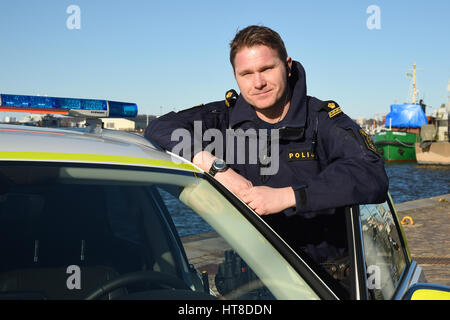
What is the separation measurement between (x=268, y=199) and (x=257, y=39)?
32.6 inches

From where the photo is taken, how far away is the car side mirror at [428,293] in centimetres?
180

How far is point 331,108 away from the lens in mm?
2457

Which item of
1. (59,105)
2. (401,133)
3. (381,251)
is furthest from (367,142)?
(401,133)

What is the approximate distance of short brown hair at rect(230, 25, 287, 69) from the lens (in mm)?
2484

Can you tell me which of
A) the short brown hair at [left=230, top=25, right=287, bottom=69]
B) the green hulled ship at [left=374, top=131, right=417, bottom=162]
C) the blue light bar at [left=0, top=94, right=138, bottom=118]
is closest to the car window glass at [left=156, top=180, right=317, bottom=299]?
the short brown hair at [left=230, top=25, right=287, bottom=69]

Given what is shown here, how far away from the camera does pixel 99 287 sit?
183 cm

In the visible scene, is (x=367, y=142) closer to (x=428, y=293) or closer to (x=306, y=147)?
(x=306, y=147)

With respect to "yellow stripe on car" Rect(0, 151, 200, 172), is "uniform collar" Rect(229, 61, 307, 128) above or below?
above

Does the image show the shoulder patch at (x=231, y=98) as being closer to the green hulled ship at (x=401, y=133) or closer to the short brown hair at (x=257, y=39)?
the short brown hair at (x=257, y=39)

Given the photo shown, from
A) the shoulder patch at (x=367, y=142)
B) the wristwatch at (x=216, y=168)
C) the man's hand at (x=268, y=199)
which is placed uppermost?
the shoulder patch at (x=367, y=142)

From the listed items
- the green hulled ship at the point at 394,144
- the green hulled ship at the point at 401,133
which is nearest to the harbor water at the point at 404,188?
the green hulled ship at the point at 394,144

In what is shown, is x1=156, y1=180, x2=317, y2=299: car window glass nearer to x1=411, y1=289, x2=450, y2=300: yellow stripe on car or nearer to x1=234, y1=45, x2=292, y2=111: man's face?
x1=411, y1=289, x2=450, y2=300: yellow stripe on car

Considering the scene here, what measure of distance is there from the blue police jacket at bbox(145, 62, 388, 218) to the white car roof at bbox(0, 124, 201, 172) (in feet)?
0.99
